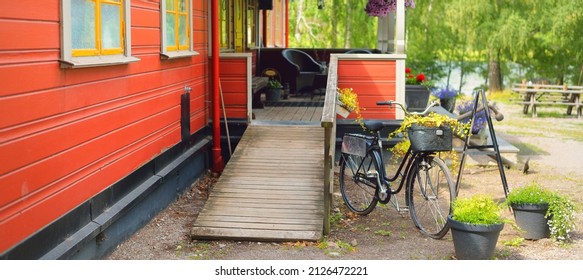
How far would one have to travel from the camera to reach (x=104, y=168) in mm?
6512

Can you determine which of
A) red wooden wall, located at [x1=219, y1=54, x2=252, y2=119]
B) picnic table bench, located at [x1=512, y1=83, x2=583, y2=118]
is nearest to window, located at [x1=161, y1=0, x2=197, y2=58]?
red wooden wall, located at [x1=219, y1=54, x2=252, y2=119]

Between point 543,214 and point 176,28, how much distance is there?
424 cm

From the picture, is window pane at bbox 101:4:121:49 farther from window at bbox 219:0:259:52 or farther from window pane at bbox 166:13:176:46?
window at bbox 219:0:259:52

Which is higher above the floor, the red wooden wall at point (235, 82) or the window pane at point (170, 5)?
the window pane at point (170, 5)

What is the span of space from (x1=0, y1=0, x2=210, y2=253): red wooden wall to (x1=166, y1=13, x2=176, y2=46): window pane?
0.45m

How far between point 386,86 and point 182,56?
9.74 feet

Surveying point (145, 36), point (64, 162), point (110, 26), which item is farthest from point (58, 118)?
point (145, 36)

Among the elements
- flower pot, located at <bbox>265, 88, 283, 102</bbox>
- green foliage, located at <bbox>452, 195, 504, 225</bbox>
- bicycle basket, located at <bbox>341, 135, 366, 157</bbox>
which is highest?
flower pot, located at <bbox>265, 88, 283, 102</bbox>

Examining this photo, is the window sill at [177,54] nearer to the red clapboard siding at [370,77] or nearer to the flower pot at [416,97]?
the red clapboard siding at [370,77]

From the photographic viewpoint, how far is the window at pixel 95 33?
557 centimetres

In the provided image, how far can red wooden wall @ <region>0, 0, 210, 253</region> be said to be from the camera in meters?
4.75

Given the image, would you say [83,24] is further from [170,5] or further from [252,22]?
[252,22]

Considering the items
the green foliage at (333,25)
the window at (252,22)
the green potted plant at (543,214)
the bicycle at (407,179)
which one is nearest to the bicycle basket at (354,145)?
the bicycle at (407,179)

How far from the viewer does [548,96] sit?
22.3 m
